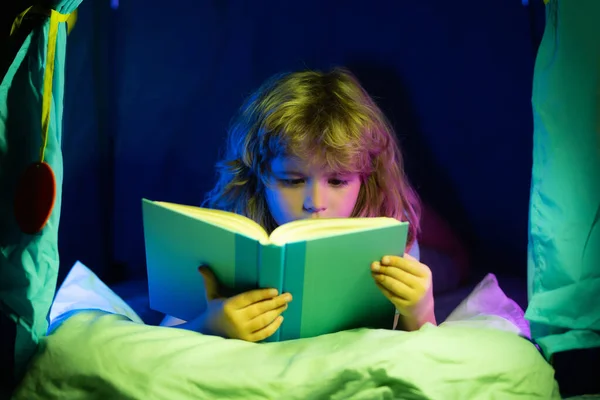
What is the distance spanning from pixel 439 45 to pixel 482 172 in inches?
12.3

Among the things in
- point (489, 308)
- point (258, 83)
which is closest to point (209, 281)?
point (489, 308)

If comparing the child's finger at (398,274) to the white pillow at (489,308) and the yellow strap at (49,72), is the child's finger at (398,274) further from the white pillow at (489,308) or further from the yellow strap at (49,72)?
the yellow strap at (49,72)

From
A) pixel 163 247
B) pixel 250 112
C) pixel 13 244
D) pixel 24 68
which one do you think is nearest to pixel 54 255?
pixel 13 244

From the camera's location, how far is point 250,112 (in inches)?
52.2

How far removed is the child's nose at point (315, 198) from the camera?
110 cm

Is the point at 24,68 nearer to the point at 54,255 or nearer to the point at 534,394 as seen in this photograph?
the point at 54,255

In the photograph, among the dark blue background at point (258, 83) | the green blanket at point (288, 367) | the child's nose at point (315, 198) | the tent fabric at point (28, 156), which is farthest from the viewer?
the dark blue background at point (258, 83)

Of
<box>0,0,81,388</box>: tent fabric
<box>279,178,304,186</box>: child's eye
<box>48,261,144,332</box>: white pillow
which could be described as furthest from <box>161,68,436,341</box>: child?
<box>0,0,81,388</box>: tent fabric

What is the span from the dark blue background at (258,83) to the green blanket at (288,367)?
0.66 metres

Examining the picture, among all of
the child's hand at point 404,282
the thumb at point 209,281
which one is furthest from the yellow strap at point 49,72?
the child's hand at point 404,282

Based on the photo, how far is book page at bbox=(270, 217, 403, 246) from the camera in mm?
886

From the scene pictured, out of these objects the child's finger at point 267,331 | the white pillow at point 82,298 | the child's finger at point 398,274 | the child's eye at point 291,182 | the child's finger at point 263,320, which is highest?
the child's eye at point 291,182

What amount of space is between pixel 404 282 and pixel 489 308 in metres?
0.32

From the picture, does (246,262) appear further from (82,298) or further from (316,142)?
(82,298)
